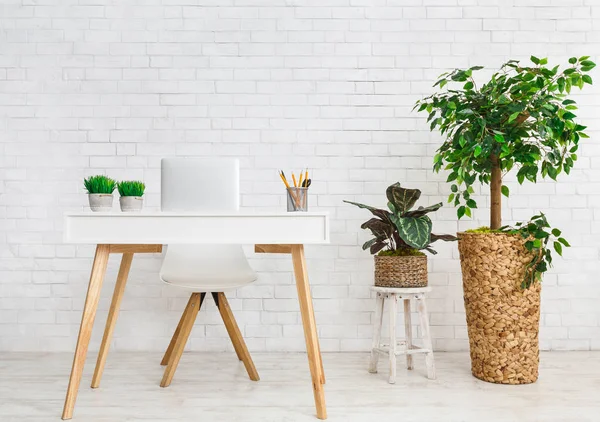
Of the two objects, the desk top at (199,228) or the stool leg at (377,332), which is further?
the stool leg at (377,332)

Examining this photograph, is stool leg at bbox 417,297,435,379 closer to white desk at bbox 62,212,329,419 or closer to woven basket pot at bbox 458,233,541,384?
woven basket pot at bbox 458,233,541,384

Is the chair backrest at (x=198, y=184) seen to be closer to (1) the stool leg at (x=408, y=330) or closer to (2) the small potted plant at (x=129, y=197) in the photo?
(2) the small potted plant at (x=129, y=197)

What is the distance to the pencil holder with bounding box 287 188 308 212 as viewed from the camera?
1.85 m

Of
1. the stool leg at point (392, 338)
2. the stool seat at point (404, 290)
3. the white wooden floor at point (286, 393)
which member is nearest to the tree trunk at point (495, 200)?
the stool seat at point (404, 290)

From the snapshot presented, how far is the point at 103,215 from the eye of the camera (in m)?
1.78

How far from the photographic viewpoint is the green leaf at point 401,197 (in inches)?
92.0

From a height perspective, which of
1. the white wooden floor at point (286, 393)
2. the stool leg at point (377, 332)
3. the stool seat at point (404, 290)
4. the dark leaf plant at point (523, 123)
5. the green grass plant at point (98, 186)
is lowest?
the white wooden floor at point (286, 393)

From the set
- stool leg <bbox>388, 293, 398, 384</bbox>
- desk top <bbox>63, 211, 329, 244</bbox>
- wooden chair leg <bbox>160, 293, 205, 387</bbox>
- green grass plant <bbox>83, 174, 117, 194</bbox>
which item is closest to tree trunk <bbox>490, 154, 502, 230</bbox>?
stool leg <bbox>388, 293, 398, 384</bbox>

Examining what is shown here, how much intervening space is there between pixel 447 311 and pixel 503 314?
2.24ft

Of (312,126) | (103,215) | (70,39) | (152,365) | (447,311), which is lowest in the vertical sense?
(152,365)

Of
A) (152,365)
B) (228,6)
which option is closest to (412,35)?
(228,6)

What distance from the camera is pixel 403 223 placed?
2.29m

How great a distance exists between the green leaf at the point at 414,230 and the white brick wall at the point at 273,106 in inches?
26.1

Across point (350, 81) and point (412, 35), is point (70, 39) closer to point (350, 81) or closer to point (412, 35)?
point (350, 81)
